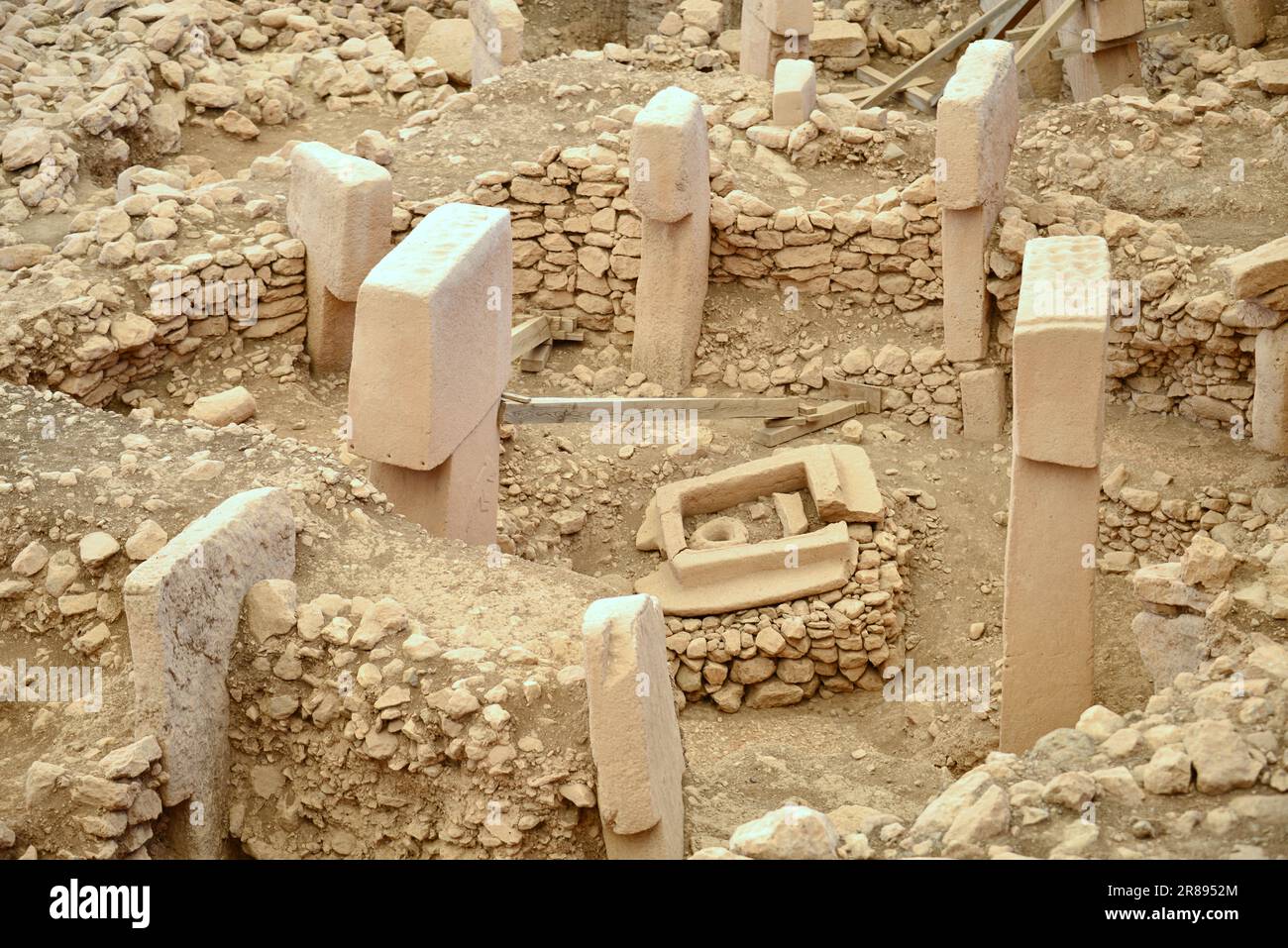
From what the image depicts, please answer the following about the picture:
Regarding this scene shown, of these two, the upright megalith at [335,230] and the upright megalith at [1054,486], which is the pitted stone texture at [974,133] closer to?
the upright megalith at [1054,486]

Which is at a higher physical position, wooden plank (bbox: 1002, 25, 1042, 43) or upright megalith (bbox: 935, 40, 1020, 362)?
wooden plank (bbox: 1002, 25, 1042, 43)

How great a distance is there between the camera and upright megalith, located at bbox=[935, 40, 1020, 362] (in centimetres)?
888

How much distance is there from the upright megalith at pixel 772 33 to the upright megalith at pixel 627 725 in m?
7.11

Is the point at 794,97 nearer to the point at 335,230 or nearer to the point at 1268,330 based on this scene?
the point at 335,230

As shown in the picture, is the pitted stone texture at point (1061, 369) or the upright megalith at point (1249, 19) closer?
the pitted stone texture at point (1061, 369)

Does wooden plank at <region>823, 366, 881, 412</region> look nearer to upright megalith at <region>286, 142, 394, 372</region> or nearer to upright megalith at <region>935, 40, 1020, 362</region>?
upright megalith at <region>935, 40, 1020, 362</region>

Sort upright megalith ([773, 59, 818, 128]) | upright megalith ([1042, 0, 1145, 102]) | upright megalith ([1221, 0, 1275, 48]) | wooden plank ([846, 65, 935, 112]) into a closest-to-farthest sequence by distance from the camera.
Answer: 1. upright megalith ([773, 59, 818, 128])
2. upright megalith ([1042, 0, 1145, 102])
3. wooden plank ([846, 65, 935, 112])
4. upright megalith ([1221, 0, 1275, 48])

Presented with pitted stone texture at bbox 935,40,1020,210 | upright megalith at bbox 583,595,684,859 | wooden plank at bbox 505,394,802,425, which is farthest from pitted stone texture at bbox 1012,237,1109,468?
wooden plank at bbox 505,394,802,425

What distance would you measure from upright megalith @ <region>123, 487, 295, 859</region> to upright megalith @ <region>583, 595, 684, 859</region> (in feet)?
4.51

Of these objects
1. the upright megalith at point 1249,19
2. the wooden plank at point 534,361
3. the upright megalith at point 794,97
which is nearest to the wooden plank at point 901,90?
the upright megalith at point 1249,19

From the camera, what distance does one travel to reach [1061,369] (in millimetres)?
6230

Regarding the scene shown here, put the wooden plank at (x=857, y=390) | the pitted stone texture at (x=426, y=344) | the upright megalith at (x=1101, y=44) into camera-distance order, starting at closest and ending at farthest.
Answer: the pitted stone texture at (x=426, y=344) → the wooden plank at (x=857, y=390) → the upright megalith at (x=1101, y=44)

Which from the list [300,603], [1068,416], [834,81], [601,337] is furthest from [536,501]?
[834,81]

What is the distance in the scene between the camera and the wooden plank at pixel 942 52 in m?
12.8
